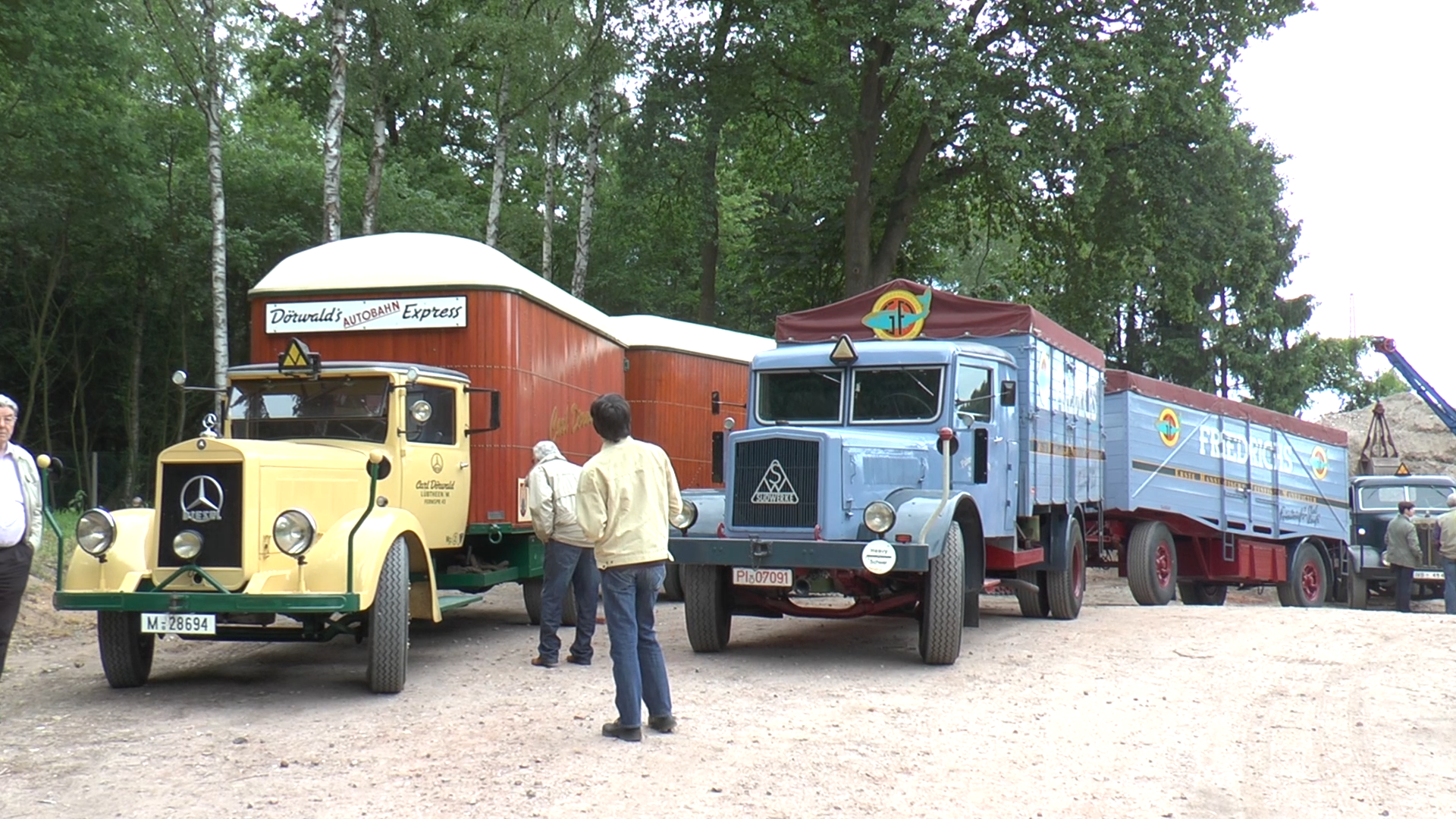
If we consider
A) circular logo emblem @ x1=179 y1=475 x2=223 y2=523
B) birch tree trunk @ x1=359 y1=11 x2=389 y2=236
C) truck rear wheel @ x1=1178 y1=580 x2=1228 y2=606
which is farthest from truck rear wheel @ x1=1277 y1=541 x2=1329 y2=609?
circular logo emblem @ x1=179 y1=475 x2=223 y2=523

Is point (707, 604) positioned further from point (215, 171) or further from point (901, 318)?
point (215, 171)

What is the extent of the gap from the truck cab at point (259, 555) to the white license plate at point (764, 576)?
7.01ft

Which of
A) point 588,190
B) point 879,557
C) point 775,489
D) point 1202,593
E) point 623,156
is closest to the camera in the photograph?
point 879,557

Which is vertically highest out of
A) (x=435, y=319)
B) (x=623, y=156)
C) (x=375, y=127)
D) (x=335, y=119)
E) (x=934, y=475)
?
(x=623, y=156)

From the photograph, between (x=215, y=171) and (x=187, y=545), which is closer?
(x=187, y=545)

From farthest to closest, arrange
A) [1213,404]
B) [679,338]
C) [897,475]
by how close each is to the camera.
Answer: [1213,404] → [679,338] → [897,475]

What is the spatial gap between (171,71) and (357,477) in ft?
54.4

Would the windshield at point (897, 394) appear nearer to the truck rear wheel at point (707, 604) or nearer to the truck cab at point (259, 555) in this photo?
the truck rear wheel at point (707, 604)

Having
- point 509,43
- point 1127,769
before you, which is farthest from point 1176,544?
point 509,43

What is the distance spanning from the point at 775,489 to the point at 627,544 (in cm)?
300

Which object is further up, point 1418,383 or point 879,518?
point 1418,383

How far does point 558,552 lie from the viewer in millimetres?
9625

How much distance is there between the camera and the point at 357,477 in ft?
28.9

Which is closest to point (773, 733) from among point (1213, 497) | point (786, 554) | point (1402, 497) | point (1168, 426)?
point (786, 554)
